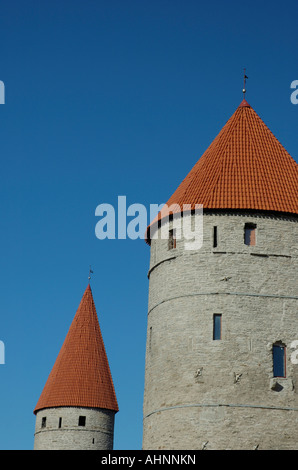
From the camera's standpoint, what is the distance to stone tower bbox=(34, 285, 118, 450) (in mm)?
41125

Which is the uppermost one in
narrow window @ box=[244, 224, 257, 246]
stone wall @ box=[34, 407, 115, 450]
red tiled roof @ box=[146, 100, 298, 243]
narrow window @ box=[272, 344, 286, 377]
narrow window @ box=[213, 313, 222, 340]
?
red tiled roof @ box=[146, 100, 298, 243]

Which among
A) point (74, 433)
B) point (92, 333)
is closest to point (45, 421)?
point (74, 433)

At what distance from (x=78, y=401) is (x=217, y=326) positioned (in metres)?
15.4

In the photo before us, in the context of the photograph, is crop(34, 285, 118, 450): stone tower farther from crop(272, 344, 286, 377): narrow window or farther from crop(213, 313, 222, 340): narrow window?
crop(272, 344, 286, 377): narrow window

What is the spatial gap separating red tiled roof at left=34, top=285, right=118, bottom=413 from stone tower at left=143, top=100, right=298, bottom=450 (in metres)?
12.4

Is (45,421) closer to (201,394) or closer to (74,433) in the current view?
(74,433)

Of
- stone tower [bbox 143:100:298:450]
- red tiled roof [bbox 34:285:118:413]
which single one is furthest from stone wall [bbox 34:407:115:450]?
stone tower [bbox 143:100:298:450]

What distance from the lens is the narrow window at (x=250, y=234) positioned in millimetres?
28234

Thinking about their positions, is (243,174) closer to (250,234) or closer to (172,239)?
(250,234)

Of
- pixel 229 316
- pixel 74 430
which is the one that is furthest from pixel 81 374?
pixel 229 316

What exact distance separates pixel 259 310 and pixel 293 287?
1.41 m

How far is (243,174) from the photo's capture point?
2962cm

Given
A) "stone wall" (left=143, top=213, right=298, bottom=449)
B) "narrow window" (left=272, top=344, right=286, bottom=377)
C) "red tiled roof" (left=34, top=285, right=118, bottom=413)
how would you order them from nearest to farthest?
1. "stone wall" (left=143, top=213, right=298, bottom=449)
2. "narrow window" (left=272, top=344, right=286, bottom=377)
3. "red tiled roof" (left=34, top=285, right=118, bottom=413)

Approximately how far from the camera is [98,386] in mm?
42000
